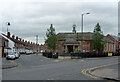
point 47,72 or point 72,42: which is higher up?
point 72,42

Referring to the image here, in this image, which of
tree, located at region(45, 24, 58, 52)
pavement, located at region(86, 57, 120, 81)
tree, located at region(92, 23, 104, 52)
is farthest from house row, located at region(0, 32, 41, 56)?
pavement, located at region(86, 57, 120, 81)

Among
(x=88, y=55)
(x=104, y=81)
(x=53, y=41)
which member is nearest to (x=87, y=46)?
(x=53, y=41)

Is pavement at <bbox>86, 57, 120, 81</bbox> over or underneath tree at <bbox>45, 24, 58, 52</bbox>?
underneath

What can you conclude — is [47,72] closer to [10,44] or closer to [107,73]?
[107,73]

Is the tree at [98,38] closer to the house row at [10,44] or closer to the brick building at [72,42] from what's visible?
the brick building at [72,42]

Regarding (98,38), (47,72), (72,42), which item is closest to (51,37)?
(72,42)

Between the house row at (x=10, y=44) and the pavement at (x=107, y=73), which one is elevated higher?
the house row at (x=10, y=44)

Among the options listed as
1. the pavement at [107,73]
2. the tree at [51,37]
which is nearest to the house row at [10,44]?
the tree at [51,37]

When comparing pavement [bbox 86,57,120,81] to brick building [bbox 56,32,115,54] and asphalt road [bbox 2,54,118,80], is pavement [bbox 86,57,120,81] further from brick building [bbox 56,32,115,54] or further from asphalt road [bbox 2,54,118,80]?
brick building [bbox 56,32,115,54]

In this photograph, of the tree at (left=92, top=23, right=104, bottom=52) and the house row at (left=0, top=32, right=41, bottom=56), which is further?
the tree at (left=92, top=23, right=104, bottom=52)

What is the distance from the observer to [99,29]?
5938 cm

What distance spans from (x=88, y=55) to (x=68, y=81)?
35.0 meters

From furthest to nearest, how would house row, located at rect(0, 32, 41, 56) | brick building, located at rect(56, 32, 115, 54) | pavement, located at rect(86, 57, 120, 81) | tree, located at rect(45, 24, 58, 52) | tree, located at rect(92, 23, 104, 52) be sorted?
brick building, located at rect(56, 32, 115, 54) < tree, located at rect(45, 24, 58, 52) < tree, located at rect(92, 23, 104, 52) < house row, located at rect(0, 32, 41, 56) < pavement, located at rect(86, 57, 120, 81)

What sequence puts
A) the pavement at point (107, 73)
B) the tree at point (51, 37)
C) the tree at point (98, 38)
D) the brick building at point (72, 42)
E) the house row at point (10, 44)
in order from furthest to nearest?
the brick building at point (72, 42) < the tree at point (51, 37) < the tree at point (98, 38) < the house row at point (10, 44) < the pavement at point (107, 73)
